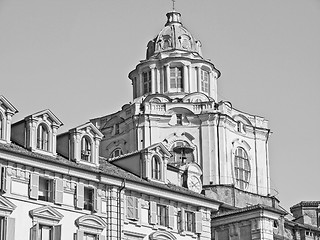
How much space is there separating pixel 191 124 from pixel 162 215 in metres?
38.2

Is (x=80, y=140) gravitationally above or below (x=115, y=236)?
above

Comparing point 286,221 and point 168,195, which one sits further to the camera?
point 286,221

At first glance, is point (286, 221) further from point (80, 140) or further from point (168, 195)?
point (80, 140)

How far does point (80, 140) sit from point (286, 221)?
1330 inches

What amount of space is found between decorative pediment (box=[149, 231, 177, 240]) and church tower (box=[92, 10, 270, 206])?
31.2 metres

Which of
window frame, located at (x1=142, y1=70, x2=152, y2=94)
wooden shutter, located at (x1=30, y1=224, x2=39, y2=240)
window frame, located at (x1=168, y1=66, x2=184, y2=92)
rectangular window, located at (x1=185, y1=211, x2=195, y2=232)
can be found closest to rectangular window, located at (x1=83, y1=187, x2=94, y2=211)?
wooden shutter, located at (x1=30, y1=224, x2=39, y2=240)

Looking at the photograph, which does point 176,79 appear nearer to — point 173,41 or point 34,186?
point 173,41

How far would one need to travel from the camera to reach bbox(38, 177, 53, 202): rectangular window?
5878cm

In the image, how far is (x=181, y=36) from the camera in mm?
110875

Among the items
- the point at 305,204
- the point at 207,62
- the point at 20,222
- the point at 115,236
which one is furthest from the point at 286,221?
the point at 20,222

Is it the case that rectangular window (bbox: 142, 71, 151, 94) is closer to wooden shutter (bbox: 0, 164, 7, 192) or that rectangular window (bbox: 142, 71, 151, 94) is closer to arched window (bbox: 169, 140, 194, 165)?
arched window (bbox: 169, 140, 194, 165)

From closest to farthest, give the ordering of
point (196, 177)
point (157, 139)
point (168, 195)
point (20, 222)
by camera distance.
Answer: point (20, 222) < point (168, 195) < point (196, 177) < point (157, 139)

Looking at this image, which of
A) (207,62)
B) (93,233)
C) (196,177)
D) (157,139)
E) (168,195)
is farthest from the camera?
(207,62)

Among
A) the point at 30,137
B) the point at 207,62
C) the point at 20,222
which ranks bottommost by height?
the point at 20,222
